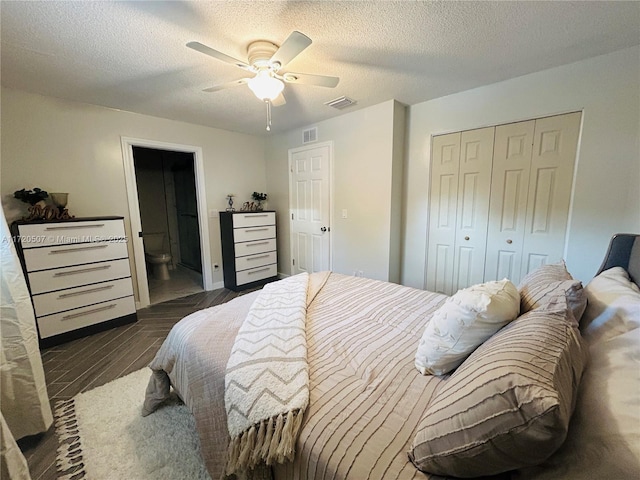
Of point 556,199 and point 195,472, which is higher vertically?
point 556,199

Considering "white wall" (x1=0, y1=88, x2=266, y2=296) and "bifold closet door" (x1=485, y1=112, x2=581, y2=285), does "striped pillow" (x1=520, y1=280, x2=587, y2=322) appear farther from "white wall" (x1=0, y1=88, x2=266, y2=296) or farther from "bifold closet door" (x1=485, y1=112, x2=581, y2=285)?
"white wall" (x1=0, y1=88, x2=266, y2=296)

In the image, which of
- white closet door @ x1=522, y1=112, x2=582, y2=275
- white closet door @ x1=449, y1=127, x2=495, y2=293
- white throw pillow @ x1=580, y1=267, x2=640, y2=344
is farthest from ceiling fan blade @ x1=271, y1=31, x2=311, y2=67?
white closet door @ x1=522, y1=112, x2=582, y2=275

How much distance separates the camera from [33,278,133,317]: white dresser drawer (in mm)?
2306

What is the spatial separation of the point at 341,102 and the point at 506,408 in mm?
2940

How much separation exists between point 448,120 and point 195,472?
343cm

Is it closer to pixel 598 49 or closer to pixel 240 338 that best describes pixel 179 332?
pixel 240 338

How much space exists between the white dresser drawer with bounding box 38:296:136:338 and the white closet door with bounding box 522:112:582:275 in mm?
4113

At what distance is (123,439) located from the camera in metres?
1.42

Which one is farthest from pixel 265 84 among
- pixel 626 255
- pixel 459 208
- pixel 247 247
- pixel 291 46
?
pixel 247 247

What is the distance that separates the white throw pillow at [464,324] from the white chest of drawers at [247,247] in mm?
3121

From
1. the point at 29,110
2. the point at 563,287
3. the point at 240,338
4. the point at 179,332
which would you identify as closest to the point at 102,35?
the point at 29,110

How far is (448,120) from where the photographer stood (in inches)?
107

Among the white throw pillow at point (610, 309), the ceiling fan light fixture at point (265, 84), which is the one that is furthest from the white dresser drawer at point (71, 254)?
the white throw pillow at point (610, 309)

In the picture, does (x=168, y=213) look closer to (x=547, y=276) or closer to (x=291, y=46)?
(x=291, y=46)
